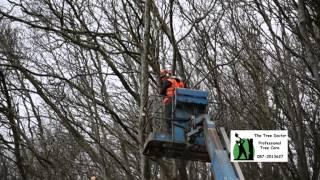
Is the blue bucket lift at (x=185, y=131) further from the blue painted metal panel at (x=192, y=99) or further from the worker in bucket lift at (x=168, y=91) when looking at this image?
the worker in bucket lift at (x=168, y=91)

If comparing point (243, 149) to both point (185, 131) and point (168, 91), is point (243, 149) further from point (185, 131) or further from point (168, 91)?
point (168, 91)

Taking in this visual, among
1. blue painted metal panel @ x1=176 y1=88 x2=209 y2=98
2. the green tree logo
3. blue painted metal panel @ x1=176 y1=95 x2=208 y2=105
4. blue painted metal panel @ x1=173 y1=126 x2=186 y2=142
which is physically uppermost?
blue painted metal panel @ x1=176 y1=88 x2=209 y2=98

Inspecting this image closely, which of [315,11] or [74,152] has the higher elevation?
[315,11]

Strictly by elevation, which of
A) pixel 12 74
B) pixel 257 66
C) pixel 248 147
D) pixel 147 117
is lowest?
pixel 248 147

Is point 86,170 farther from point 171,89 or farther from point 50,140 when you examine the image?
point 171,89

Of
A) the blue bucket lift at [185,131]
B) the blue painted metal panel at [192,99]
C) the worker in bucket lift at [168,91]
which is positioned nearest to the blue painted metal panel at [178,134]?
the blue bucket lift at [185,131]

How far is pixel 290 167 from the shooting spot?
38.2 ft

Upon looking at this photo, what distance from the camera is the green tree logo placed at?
541cm

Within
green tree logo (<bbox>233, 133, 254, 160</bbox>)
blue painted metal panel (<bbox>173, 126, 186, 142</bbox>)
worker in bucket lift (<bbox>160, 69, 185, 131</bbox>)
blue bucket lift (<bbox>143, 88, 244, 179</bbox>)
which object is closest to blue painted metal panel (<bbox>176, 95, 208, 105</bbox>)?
blue bucket lift (<bbox>143, 88, 244, 179</bbox>)

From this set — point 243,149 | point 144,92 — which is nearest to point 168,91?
point 144,92

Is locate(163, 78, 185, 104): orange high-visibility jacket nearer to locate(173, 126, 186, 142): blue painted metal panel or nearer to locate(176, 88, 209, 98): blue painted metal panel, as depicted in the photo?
locate(176, 88, 209, 98): blue painted metal panel

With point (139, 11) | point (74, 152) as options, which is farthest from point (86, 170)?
point (139, 11)

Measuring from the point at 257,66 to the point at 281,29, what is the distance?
5.03ft

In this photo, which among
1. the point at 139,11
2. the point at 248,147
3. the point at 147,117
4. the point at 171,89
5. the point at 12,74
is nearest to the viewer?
the point at 248,147
